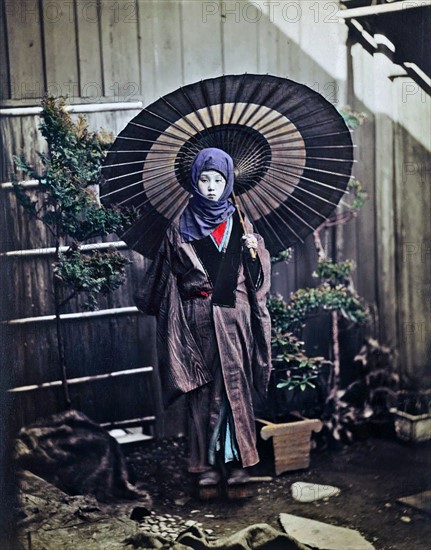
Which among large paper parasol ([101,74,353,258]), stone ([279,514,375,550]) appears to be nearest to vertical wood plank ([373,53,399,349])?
large paper parasol ([101,74,353,258])

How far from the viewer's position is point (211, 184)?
4566mm

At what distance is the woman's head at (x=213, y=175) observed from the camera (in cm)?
452

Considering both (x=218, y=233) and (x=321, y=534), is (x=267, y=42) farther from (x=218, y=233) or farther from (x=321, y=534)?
(x=321, y=534)

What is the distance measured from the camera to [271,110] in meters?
4.56

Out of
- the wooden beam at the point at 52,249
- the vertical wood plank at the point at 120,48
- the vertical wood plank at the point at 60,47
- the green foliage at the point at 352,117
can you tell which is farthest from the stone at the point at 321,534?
the vertical wood plank at the point at 60,47

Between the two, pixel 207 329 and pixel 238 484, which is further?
pixel 238 484

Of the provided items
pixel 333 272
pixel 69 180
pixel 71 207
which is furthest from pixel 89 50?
pixel 333 272

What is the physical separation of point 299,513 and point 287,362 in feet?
2.92

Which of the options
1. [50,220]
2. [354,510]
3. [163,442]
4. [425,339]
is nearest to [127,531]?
[163,442]

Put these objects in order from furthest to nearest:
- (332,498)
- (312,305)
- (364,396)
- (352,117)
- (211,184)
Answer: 1. (364,396)
2. (312,305)
3. (352,117)
4. (332,498)
5. (211,184)

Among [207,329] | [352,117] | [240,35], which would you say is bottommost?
[207,329]

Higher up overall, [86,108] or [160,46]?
[160,46]

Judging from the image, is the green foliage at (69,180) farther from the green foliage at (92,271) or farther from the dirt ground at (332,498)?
the dirt ground at (332,498)

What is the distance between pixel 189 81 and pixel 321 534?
273 centimetres
